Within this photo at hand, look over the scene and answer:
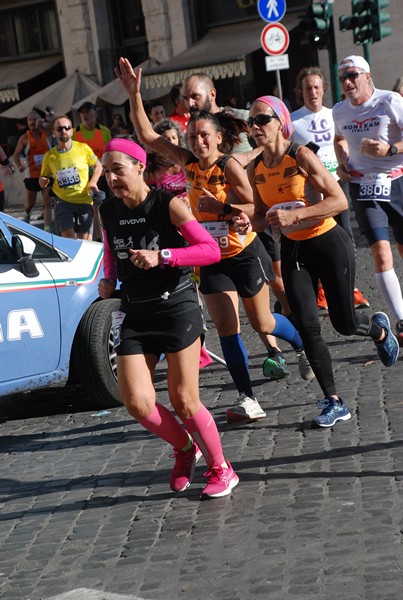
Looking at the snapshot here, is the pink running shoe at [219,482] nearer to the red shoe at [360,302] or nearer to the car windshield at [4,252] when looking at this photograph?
the car windshield at [4,252]

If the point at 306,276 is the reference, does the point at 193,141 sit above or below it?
above

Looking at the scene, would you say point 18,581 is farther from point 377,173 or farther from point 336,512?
point 377,173

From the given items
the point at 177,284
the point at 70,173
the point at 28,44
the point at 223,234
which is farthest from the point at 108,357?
the point at 28,44

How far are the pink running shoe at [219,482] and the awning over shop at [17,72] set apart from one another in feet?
82.6

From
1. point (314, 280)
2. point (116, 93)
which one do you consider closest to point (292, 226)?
point (314, 280)

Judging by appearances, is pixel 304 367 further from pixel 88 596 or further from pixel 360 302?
pixel 88 596

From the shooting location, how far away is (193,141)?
7016mm

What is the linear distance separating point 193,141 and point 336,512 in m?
2.63

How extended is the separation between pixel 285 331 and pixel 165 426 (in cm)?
231

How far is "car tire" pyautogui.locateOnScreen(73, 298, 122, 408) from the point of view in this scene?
8.01 metres

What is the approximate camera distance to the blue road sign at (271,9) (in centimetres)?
1895

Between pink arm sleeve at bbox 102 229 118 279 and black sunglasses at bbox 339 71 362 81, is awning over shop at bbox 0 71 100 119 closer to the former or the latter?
black sunglasses at bbox 339 71 362 81

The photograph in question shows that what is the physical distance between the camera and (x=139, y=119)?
759cm

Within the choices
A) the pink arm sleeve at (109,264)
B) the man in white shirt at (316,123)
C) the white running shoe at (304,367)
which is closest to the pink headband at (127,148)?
the pink arm sleeve at (109,264)
